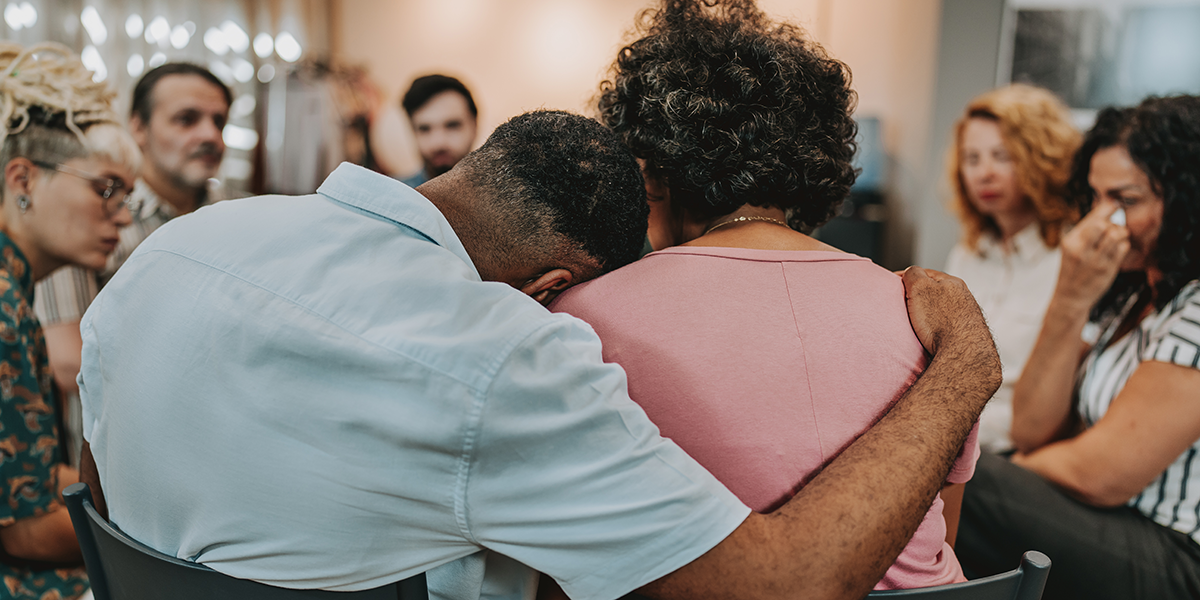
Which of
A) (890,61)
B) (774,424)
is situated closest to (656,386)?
(774,424)

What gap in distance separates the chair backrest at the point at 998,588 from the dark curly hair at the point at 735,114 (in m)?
0.52

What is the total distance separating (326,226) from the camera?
0.70m

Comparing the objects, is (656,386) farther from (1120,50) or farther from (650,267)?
(1120,50)

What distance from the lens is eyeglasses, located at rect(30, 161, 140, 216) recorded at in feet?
4.34

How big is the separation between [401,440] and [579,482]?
0.15 m

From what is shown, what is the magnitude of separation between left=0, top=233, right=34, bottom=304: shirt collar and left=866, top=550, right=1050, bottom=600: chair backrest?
1.37 meters

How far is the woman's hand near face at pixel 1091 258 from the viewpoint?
1.50m

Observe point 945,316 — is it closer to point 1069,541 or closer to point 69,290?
point 1069,541

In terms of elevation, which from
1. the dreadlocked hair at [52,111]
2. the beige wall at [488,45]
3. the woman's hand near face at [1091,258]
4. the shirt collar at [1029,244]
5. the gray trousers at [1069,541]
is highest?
the beige wall at [488,45]

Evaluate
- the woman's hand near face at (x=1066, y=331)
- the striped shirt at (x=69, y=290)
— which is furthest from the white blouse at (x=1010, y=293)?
the striped shirt at (x=69, y=290)

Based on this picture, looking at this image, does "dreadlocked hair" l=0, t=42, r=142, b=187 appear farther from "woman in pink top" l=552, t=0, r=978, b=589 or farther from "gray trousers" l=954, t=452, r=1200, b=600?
"gray trousers" l=954, t=452, r=1200, b=600

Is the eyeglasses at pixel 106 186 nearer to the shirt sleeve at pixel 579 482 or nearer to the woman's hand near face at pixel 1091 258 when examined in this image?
the shirt sleeve at pixel 579 482

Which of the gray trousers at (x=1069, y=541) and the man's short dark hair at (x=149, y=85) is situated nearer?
the gray trousers at (x=1069, y=541)

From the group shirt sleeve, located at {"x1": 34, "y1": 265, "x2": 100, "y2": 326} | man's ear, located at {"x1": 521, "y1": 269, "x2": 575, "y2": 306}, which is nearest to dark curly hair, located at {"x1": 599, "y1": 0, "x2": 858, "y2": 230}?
man's ear, located at {"x1": 521, "y1": 269, "x2": 575, "y2": 306}
